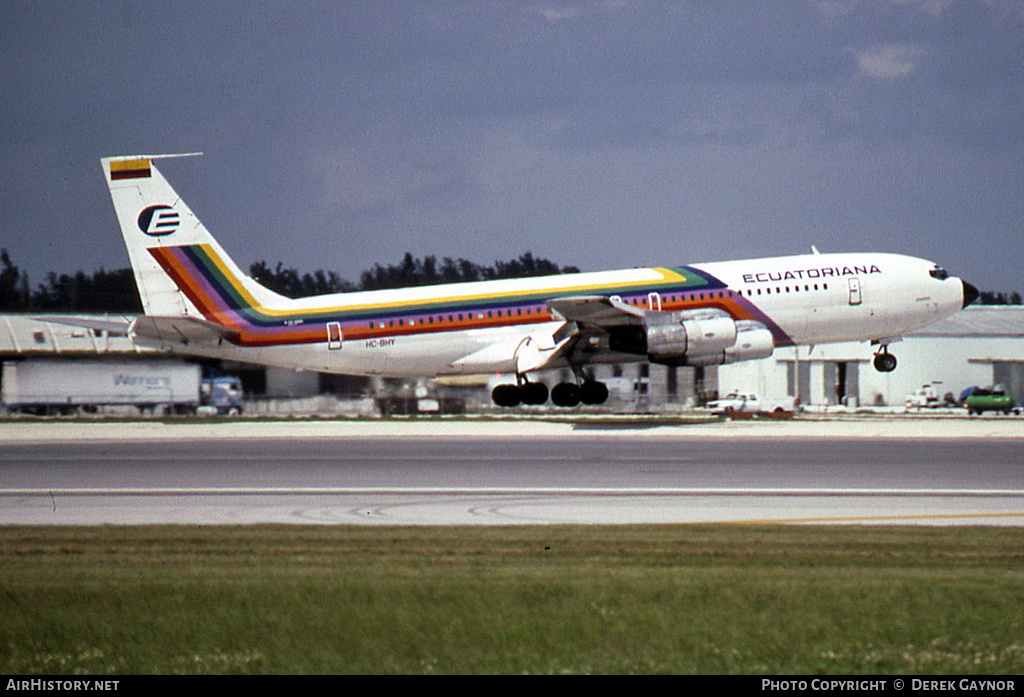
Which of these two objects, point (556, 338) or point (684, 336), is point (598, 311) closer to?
point (556, 338)

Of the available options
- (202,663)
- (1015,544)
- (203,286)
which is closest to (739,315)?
(203,286)

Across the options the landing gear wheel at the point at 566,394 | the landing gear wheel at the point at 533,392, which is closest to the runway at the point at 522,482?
the landing gear wheel at the point at 566,394

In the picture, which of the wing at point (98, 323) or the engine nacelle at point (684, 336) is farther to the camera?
the wing at point (98, 323)

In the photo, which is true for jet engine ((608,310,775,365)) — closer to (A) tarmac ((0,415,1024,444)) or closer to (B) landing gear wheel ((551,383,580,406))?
(B) landing gear wheel ((551,383,580,406))

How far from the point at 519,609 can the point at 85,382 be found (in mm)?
47243

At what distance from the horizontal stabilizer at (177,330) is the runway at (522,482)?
5730 mm

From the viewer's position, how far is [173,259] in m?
45.3

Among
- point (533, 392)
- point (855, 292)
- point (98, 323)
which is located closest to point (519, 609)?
point (533, 392)

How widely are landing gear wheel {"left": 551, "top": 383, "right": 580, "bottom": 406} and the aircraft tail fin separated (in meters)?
9.87

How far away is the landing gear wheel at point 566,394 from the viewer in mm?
45772

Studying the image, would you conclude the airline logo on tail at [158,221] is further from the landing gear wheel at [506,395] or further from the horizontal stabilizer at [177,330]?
the landing gear wheel at [506,395]

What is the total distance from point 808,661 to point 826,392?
74527 mm

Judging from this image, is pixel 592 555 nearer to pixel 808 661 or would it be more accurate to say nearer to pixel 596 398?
pixel 808 661
